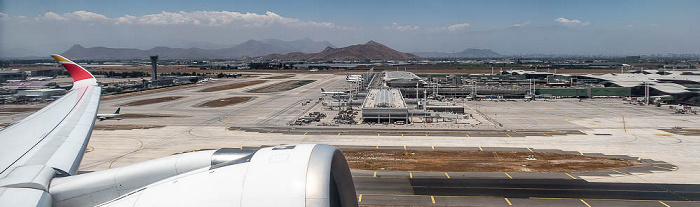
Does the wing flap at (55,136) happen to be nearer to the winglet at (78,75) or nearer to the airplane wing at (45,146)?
the airplane wing at (45,146)

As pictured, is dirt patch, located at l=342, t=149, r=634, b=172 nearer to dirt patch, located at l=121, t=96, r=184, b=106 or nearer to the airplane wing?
the airplane wing

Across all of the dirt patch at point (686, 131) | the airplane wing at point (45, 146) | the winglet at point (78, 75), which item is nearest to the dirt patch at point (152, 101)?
the winglet at point (78, 75)

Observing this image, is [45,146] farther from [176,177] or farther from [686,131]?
[686,131]

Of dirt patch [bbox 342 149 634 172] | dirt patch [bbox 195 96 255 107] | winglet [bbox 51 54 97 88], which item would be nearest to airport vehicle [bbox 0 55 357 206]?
winglet [bbox 51 54 97 88]

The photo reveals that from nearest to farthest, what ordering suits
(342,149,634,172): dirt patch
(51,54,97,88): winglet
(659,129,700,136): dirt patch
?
(51,54,97,88): winglet → (342,149,634,172): dirt patch → (659,129,700,136): dirt patch

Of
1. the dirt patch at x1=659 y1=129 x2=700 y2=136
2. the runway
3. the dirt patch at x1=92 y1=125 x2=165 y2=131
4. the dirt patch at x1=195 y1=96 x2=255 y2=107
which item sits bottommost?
the runway
